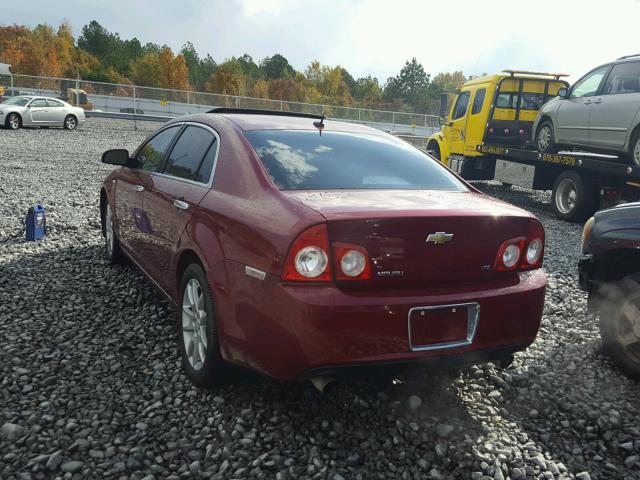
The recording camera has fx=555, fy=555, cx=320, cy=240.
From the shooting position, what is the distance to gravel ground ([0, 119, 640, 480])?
104 inches

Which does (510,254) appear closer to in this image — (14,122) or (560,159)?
(560,159)

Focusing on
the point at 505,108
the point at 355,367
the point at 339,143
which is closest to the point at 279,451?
the point at 355,367

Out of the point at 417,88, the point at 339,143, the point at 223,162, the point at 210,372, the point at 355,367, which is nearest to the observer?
the point at 355,367

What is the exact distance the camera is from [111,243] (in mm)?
5559

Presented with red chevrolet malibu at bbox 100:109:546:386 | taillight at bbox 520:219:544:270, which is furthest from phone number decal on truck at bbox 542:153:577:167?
taillight at bbox 520:219:544:270

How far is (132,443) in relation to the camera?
2762 millimetres

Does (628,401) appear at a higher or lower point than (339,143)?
lower

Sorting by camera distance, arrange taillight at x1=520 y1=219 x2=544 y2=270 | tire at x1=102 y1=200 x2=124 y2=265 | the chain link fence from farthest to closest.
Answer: the chain link fence, tire at x1=102 y1=200 x2=124 y2=265, taillight at x1=520 y1=219 x2=544 y2=270

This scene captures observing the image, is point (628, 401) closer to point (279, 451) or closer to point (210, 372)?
point (279, 451)

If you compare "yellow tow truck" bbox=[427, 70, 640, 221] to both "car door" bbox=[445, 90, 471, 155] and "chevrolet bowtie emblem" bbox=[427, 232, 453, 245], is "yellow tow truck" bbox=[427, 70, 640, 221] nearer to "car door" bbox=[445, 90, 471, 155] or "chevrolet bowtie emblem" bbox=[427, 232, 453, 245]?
"car door" bbox=[445, 90, 471, 155]

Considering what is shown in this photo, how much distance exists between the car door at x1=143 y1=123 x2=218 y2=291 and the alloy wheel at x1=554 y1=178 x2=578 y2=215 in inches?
337

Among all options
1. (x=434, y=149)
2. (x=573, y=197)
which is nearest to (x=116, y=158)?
(x=573, y=197)

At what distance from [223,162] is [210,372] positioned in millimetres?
1232

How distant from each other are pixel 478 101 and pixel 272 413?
40.1 ft
